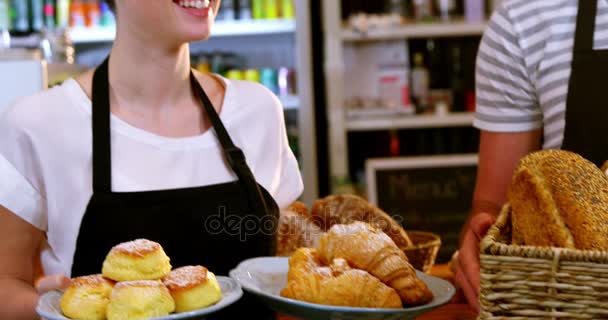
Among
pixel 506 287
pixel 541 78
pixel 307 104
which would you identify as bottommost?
pixel 307 104

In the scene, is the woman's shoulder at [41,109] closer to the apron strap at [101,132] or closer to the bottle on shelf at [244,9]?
the apron strap at [101,132]

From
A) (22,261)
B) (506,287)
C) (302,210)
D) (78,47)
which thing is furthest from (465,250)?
(78,47)

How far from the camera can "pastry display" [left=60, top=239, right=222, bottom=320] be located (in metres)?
0.79

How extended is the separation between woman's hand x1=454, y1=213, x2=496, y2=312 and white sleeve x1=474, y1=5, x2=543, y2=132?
0.36 meters

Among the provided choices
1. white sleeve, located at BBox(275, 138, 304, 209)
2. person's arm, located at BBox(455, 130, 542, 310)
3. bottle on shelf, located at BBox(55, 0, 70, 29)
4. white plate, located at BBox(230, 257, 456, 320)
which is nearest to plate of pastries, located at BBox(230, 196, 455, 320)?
white plate, located at BBox(230, 257, 456, 320)

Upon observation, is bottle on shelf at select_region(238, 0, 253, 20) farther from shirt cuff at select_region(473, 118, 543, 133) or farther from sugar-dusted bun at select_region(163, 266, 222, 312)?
sugar-dusted bun at select_region(163, 266, 222, 312)

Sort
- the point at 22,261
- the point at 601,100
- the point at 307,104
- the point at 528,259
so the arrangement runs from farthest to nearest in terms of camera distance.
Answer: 1. the point at 307,104
2. the point at 601,100
3. the point at 22,261
4. the point at 528,259

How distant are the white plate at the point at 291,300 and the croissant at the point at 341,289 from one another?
1 centimetres

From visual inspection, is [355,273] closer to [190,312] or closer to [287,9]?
[190,312]

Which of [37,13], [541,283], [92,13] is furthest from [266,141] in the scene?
[37,13]

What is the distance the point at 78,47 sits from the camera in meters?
4.01

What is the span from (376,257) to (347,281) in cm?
7

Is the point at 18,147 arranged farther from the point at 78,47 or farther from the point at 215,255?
the point at 78,47

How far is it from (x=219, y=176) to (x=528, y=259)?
60 cm
